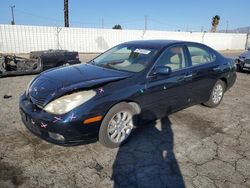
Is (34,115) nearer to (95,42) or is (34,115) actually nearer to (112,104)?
(112,104)

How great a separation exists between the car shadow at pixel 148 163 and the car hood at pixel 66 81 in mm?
1069

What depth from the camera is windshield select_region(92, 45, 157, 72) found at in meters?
3.88

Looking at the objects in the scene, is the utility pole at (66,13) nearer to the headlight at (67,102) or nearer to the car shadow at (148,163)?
the car shadow at (148,163)

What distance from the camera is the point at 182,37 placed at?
28078 millimetres

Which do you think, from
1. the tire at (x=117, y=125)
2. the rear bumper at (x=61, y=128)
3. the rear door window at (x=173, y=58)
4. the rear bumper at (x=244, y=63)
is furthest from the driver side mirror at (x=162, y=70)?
the rear bumper at (x=244, y=63)

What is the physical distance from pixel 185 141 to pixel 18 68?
659cm

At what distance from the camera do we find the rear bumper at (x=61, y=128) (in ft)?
9.59

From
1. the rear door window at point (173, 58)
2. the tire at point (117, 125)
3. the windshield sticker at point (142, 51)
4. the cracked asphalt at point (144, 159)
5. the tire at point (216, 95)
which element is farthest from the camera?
the tire at point (216, 95)

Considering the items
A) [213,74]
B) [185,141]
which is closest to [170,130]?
[185,141]

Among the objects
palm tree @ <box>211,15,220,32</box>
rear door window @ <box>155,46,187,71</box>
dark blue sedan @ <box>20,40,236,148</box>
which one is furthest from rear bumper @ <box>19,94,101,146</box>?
palm tree @ <box>211,15,220,32</box>

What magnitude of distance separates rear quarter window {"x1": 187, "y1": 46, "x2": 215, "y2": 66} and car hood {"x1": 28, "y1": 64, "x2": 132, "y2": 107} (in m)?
1.66

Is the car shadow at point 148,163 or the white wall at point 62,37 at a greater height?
the white wall at point 62,37

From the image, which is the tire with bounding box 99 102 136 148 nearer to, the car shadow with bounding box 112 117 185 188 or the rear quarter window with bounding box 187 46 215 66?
the car shadow with bounding box 112 117 185 188

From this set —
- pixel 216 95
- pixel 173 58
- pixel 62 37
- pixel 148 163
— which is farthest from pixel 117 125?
pixel 62 37
